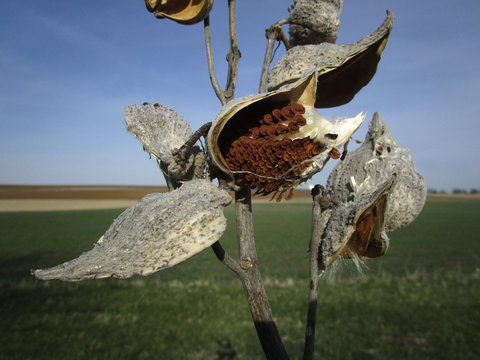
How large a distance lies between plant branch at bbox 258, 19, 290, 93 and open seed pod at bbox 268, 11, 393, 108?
109 mm

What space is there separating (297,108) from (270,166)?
0.66ft

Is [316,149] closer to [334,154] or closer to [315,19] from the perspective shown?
[334,154]

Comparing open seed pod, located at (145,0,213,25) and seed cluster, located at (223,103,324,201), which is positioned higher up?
open seed pod, located at (145,0,213,25)

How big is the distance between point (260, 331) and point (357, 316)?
15.7m

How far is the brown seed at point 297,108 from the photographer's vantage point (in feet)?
3.53

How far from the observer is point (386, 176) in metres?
1.50

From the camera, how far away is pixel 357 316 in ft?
49.5

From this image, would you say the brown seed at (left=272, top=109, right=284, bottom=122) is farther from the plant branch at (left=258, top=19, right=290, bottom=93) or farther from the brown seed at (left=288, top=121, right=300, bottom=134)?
the plant branch at (left=258, top=19, right=290, bottom=93)

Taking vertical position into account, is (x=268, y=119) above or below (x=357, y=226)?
above

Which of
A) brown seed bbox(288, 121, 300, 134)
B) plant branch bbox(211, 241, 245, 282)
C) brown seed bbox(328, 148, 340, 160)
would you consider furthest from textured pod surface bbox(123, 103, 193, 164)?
brown seed bbox(328, 148, 340, 160)

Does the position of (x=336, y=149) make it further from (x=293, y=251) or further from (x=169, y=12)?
(x=293, y=251)

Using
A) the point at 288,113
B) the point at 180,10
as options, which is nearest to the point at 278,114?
the point at 288,113

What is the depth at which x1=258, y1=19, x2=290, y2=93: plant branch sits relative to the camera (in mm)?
1449

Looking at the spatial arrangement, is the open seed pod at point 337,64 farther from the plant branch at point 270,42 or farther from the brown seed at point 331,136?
the brown seed at point 331,136
